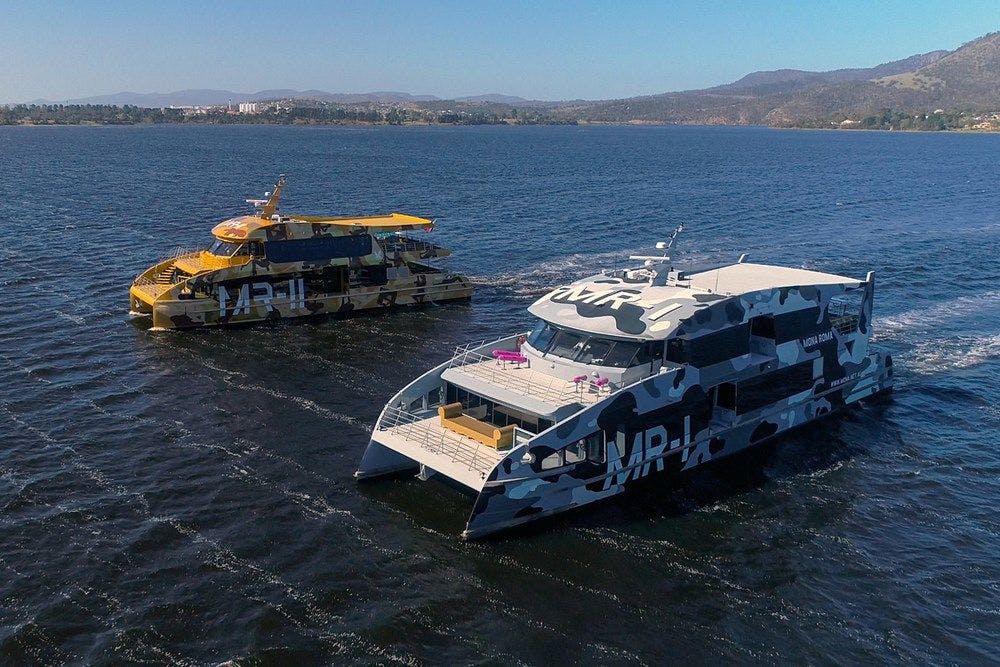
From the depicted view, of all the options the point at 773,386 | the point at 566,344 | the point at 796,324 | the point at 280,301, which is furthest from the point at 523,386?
the point at 280,301

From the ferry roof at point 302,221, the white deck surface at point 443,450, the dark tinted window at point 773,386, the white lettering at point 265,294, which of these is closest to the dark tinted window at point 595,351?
the white deck surface at point 443,450

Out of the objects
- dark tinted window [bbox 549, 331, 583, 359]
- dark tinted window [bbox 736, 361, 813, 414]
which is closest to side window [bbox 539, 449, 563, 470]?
dark tinted window [bbox 549, 331, 583, 359]

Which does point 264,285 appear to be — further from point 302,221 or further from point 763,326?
point 763,326

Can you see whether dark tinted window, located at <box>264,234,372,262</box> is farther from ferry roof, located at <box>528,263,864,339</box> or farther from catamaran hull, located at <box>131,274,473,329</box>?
ferry roof, located at <box>528,263,864,339</box>

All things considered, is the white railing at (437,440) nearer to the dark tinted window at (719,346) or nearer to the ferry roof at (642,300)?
the ferry roof at (642,300)

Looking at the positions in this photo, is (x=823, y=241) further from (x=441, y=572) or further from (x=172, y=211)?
(x=172, y=211)

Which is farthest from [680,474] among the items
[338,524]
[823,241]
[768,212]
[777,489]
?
[768,212]

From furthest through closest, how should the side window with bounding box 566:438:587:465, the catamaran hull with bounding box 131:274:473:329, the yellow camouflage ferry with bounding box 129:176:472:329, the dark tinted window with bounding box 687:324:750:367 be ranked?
the yellow camouflage ferry with bounding box 129:176:472:329
the catamaran hull with bounding box 131:274:473:329
the dark tinted window with bounding box 687:324:750:367
the side window with bounding box 566:438:587:465
